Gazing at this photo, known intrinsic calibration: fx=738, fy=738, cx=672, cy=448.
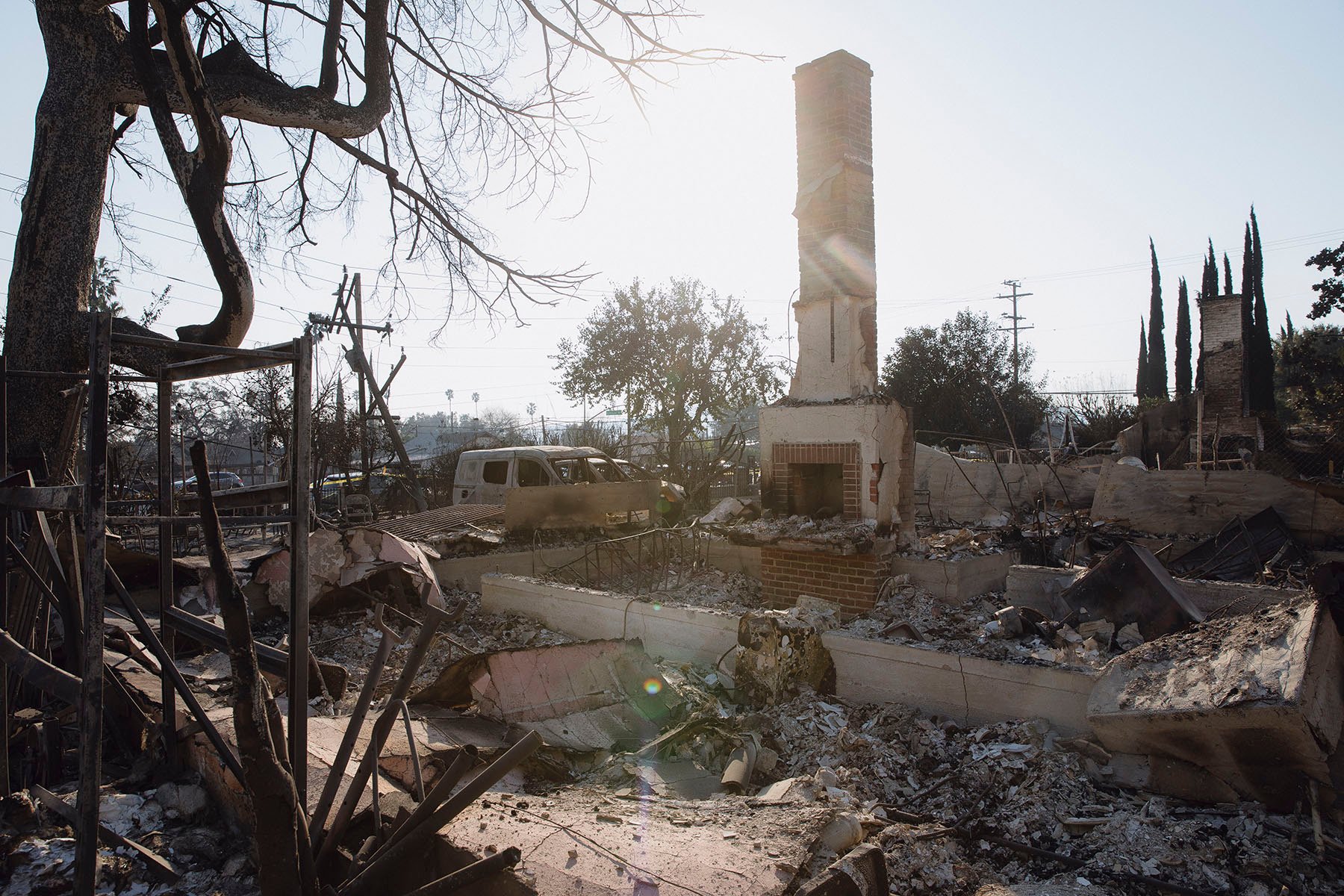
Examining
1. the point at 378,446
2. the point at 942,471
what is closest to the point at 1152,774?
the point at 942,471

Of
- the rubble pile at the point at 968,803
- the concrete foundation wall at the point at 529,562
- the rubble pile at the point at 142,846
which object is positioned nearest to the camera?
the rubble pile at the point at 142,846

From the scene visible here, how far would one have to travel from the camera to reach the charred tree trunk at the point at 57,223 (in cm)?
341

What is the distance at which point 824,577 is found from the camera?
652 centimetres

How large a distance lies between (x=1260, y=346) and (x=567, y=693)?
26442mm

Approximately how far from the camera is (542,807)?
304 centimetres

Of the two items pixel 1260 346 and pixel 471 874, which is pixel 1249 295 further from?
pixel 471 874

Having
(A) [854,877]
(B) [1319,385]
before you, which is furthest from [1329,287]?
(A) [854,877]

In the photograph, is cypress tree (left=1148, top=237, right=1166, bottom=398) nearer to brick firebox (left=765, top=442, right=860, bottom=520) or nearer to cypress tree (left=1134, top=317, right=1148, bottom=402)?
cypress tree (left=1134, top=317, right=1148, bottom=402)

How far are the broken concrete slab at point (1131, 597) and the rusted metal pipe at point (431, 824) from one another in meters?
4.50

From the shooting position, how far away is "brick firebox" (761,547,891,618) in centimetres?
625

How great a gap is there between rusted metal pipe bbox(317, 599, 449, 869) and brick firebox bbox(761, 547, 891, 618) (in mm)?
4532

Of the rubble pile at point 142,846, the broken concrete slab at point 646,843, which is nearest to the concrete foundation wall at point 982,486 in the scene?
the broken concrete slab at point 646,843

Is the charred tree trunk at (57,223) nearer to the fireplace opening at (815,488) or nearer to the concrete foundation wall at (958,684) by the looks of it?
the concrete foundation wall at (958,684)

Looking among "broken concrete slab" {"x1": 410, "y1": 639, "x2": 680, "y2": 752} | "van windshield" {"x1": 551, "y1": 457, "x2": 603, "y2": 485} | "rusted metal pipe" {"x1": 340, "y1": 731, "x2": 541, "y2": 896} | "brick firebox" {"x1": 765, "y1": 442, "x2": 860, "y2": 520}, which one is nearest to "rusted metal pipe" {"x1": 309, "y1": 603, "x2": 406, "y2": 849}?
"rusted metal pipe" {"x1": 340, "y1": 731, "x2": 541, "y2": 896}
